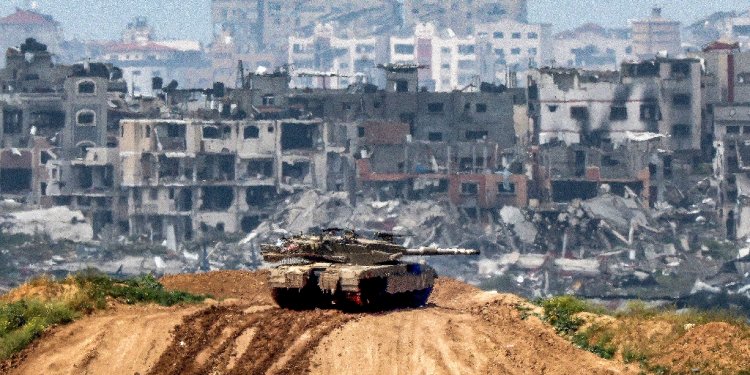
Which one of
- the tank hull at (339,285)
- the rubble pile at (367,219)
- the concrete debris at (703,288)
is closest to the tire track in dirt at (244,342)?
the tank hull at (339,285)

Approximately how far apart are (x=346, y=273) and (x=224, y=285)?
6.36m

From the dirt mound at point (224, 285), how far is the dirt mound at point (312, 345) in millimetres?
4957

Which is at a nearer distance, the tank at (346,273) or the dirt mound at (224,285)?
the tank at (346,273)

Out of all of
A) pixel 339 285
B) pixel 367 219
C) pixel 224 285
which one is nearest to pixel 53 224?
pixel 367 219

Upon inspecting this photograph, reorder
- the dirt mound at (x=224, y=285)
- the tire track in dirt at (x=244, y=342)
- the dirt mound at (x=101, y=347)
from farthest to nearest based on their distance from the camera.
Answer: the dirt mound at (x=224, y=285) < the dirt mound at (x=101, y=347) < the tire track in dirt at (x=244, y=342)

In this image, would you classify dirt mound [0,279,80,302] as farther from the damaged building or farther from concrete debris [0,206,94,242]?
the damaged building

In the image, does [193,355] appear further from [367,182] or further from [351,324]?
[367,182]

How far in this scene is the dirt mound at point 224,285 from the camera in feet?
124

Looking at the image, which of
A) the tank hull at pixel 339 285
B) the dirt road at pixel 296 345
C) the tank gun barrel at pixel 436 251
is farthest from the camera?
the tank gun barrel at pixel 436 251

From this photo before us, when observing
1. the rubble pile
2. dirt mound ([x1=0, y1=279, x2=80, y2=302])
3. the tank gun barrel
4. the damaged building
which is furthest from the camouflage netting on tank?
dirt mound ([x1=0, y1=279, x2=80, y2=302])

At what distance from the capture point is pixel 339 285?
109ft

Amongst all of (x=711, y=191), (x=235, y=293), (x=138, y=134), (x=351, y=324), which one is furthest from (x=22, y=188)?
(x=351, y=324)

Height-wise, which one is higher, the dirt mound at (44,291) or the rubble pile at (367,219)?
the dirt mound at (44,291)

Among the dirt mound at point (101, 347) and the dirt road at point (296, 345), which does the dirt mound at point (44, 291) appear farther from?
the dirt mound at point (101, 347)
